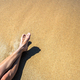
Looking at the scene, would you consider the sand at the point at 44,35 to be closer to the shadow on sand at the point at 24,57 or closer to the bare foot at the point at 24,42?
the shadow on sand at the point at 24,57

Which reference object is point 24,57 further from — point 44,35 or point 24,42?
point 44,35

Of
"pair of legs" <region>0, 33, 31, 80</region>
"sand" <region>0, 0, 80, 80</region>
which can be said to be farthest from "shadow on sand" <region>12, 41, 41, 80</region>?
"pair of legs" <region>0, 33, 31, 80</region>

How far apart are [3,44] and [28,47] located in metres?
0.40

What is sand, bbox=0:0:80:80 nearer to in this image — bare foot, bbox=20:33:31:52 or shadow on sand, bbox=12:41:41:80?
shadow on sand, bbox=12:41:41:80

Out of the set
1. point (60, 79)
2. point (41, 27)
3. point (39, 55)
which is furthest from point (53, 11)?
point (60, 79)

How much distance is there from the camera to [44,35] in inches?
57.4

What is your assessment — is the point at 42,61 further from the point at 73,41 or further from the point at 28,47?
the point at 73,41

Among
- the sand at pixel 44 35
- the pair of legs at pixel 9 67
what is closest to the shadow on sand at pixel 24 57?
the sand at pixel 44 35

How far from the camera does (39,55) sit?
50.3 inches

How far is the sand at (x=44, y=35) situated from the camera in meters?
1.14

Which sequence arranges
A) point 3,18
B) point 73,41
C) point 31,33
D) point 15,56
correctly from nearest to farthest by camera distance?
point 15,56, point 73,41, point 31,33, point 3,18

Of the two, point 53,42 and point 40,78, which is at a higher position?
point 53,42

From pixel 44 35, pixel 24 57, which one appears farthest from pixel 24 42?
pixel 44 35

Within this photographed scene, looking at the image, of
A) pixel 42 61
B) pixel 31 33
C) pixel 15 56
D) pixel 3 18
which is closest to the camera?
pixel 15 56
